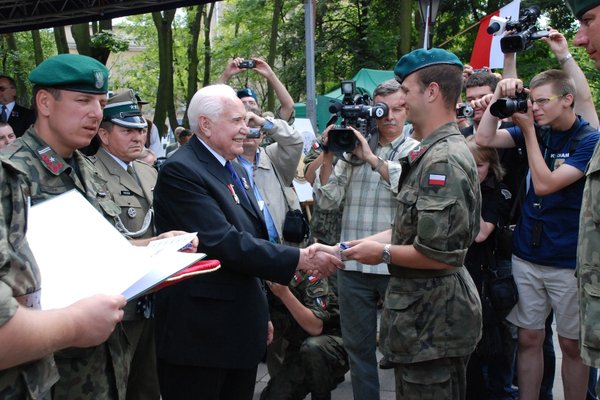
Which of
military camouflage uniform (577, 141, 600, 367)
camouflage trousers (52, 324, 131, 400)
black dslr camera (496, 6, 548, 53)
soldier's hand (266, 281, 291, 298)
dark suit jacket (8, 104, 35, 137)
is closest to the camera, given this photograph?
military camouflage uniform (577, 141, 600, 367)

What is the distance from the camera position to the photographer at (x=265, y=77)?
5.19m

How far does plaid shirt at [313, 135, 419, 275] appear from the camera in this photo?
14.2 ft

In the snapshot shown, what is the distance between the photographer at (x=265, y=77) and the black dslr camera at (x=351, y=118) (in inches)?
28.6

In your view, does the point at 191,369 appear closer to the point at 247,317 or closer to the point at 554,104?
the point at 247,317

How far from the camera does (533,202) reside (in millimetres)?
4129

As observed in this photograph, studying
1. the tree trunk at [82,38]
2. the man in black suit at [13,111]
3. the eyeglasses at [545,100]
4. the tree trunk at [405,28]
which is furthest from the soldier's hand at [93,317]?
the tree trunk at [405,28]

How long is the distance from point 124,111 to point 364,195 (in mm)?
1687

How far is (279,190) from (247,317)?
76.8 inches

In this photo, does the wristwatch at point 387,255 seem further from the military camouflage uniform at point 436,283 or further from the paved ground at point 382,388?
the paved ground at point 382,388

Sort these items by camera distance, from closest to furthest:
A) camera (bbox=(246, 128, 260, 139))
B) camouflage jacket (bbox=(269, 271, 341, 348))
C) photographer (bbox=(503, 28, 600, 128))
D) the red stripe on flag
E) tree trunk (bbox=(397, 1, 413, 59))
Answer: camouflage jacket (bbox=(269, 271, 341, 348))
photographer (bbox=(503, 28, 600, 128))
camera (bbox=(246, 128, 260, 139))
the red stripe on flag
tree trunk (bbox=(397, 1, 413, 59))

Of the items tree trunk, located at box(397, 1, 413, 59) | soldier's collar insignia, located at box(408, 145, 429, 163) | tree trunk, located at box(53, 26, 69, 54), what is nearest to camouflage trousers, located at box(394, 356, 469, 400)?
soldier's collar insignia, located at box(408, 145, 429, 163)

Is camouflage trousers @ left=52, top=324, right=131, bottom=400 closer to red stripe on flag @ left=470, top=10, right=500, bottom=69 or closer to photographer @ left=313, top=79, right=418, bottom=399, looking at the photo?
photographer @ left=313, top=79, right=418, bottom=399

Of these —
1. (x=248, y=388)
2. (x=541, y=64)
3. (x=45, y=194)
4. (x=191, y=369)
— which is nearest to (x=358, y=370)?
(x=248, y=388)

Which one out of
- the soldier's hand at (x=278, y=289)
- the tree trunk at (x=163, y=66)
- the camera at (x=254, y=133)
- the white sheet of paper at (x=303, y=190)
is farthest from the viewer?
the tree trunk at (x=163, y=66)
